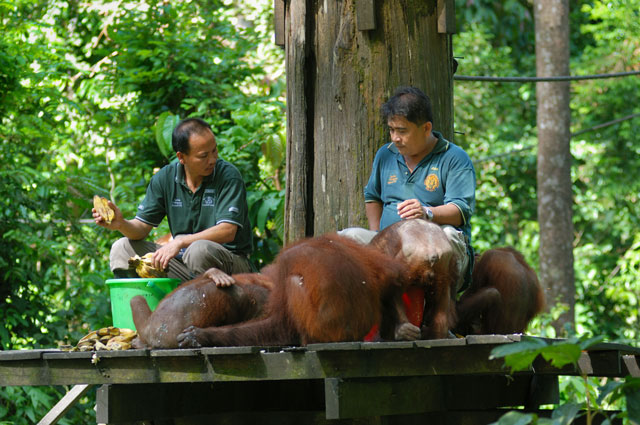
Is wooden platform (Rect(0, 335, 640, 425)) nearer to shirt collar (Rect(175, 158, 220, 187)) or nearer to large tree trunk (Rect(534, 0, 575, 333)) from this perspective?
shirt collar (Rect(175, 158, 220, 187))

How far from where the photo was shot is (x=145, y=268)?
430 cm

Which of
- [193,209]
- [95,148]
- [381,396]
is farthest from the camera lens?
[95,148]

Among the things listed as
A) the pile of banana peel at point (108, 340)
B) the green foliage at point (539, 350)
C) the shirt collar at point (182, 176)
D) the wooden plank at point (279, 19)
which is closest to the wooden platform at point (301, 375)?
the pile of banana peel at point (108, 340)

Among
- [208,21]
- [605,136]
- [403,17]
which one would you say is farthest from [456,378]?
[605,136]

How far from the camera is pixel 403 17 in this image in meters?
4.61

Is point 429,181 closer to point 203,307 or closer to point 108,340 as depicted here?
point 203,307

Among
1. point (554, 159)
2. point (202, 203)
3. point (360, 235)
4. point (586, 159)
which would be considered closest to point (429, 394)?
point (360, 235)

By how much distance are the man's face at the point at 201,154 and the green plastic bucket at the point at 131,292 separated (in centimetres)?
69

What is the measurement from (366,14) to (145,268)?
170 cm

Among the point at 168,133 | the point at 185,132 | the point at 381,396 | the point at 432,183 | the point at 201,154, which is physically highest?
the point at 168,133

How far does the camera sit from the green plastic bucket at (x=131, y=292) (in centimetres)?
417

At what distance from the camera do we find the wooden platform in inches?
126

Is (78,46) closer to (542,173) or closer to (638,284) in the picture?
(542,173)

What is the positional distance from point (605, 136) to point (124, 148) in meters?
7.01
